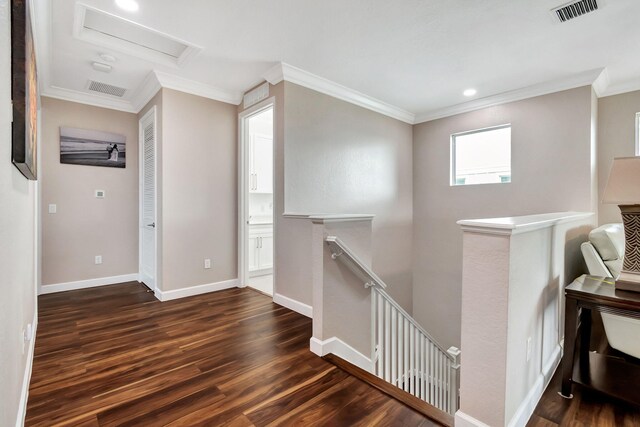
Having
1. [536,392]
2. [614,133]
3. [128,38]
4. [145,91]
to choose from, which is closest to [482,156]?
[614,133]

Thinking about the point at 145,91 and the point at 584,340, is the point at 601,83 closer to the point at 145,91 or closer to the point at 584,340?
the point at 584,340

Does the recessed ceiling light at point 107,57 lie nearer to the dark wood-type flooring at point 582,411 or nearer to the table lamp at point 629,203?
the table lamp at point 629,203

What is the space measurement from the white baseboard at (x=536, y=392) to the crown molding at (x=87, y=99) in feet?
17.6

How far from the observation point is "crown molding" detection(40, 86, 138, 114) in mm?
3762

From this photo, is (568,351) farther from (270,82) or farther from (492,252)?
(270,82)

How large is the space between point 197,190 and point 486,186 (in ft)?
13.2

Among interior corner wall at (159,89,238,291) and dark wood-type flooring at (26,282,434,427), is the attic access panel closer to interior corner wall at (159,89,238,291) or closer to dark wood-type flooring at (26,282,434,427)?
interior corner wall at (159,89,238,291)

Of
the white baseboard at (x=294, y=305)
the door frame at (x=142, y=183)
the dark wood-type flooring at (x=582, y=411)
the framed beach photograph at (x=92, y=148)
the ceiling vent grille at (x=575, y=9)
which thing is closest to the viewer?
the dark wood-type flooring at (x=582, y=411)

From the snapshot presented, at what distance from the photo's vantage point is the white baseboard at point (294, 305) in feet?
10.1

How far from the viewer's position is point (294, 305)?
325 cm

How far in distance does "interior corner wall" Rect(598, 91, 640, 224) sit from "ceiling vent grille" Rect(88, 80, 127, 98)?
19.8 feet

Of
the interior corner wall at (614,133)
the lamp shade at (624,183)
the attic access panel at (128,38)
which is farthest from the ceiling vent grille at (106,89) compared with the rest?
the interior corner wall at (614,133)

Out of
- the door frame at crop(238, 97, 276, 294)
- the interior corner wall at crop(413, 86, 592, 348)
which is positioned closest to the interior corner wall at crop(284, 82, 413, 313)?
the interior corner wall at crop(413, 86, 592, 348)

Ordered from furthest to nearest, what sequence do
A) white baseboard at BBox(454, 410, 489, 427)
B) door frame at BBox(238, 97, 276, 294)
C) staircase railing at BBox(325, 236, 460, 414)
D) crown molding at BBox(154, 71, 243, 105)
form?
door frame at BBox(238, 97, 276, 294) → crown molding at BBox(154, 71, 243, 105) → staircase railing at BBox(325, 236, 460, 414) → white baseboard at BBox(454, 410, 489, 427)
